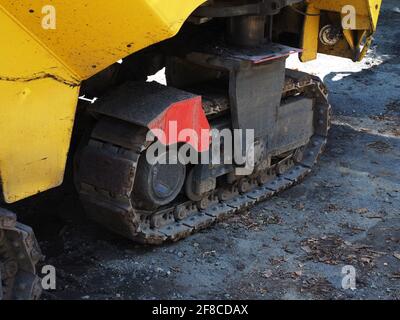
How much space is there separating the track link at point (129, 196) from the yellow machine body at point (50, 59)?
1.44 feet

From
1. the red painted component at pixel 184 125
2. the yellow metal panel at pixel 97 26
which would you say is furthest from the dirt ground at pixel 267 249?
the yellow metal panel at pixel 97 26

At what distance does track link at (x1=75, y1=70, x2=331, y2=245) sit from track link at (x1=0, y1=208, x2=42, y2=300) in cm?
93

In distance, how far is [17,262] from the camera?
385cm

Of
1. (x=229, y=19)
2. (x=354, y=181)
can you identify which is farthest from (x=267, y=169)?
(x=229, y=19)

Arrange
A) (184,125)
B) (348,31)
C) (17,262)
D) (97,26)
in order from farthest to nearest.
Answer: (348,31) → (184,125) → (97,26) → (17,262)

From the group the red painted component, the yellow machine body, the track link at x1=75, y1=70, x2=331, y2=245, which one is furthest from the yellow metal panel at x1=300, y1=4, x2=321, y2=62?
the yellow machine body

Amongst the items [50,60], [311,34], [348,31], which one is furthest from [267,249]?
[348,31]

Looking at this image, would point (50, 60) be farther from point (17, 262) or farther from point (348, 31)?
point (348, 31)

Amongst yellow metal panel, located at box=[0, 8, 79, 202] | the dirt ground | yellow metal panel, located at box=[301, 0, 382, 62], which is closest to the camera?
yellow metal panel, located at box=[0, 8, 79, 202]

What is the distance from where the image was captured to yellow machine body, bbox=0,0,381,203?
387cm

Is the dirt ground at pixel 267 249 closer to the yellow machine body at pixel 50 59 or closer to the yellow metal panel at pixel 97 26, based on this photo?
the yellow machine body at pixel 50 59

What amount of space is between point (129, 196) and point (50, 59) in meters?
1.05

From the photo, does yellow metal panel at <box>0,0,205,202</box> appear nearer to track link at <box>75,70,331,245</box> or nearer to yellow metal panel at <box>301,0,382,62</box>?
track link at <box>75,70,331,245</box>

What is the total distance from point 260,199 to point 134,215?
1.27 meters
